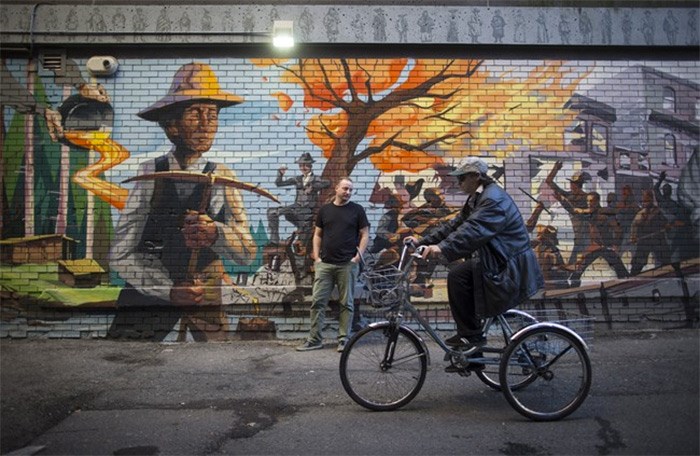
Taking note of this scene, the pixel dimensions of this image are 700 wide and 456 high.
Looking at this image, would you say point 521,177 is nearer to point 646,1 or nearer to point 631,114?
point 631,114

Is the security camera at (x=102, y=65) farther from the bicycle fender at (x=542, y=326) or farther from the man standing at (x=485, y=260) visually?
the bicycle fender at (x=542, y=326)

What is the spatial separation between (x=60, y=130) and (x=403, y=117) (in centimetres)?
438

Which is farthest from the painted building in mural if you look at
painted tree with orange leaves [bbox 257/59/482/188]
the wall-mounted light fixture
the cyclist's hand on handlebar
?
the cyclist's hand on handlebar

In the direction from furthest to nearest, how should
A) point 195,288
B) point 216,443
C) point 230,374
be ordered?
point 195,288 < point 230,374 < point 216,443

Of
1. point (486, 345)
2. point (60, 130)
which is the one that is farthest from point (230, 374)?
point (60, 130)

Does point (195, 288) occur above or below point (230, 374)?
above

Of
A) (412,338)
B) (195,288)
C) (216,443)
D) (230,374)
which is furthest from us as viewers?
(195,288)

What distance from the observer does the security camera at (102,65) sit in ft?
22.7

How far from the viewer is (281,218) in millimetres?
6938

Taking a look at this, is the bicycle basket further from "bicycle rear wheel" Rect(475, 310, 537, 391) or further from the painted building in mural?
the painted building in mural

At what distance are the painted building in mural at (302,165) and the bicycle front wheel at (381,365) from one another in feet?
8.44

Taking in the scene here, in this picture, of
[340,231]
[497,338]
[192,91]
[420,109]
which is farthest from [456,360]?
[192,91]

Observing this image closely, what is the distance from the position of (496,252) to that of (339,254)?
2.32m

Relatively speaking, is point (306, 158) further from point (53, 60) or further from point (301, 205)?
point (53, 60)
